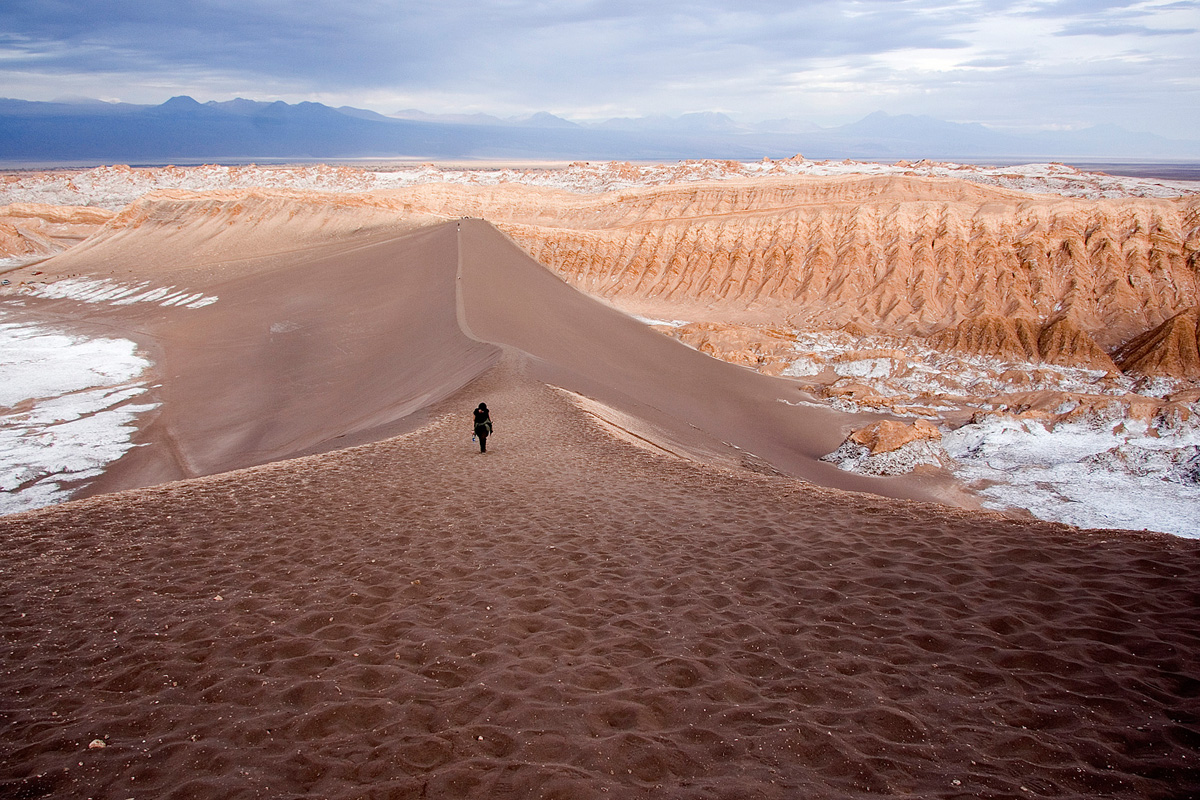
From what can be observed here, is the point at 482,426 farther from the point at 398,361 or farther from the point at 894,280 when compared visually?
the point at 894,280

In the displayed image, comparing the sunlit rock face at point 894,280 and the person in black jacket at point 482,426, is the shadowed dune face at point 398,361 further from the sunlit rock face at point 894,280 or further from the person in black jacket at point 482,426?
the sunlit rock face at point 894,280

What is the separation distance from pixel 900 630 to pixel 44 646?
6.51 meters

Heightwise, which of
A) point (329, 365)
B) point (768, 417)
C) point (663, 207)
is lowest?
point (768, 417)

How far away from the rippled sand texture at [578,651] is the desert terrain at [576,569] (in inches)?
1.1

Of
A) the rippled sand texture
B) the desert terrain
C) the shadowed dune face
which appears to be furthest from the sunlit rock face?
the rippled sand texture

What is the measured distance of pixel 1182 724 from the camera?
4.01 meters

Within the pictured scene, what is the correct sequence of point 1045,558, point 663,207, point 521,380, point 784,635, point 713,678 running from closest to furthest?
point 713,678 < point 784,635 < point 1045,558 < point 521,380 < point 663,207

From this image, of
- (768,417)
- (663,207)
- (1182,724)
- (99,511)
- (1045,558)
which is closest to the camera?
(1182,724)

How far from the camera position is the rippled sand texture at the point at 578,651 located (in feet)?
12.2

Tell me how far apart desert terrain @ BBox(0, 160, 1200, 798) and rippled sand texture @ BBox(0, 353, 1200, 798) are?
0.09ft

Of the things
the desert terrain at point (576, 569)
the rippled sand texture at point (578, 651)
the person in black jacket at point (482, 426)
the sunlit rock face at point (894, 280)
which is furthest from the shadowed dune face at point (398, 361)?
the rippled sand texture at point (578, 651)

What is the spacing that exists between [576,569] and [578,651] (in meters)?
1.48

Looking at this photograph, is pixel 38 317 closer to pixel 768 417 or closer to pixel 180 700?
pixel 768 417

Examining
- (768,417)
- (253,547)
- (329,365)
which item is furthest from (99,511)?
(768,417)
